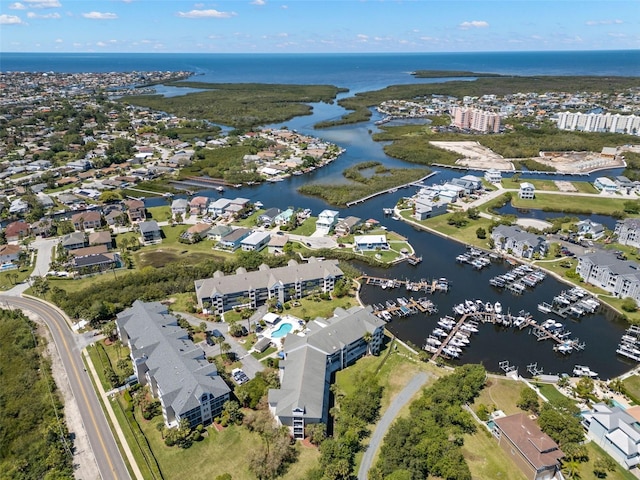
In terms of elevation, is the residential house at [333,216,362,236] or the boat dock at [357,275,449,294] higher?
the residential house at [333,216,362,236]

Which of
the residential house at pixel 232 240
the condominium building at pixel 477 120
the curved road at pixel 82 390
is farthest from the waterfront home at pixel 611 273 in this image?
the condominium building at pixel 477 120

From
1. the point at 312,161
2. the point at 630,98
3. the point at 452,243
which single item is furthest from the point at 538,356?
the point at 630,98

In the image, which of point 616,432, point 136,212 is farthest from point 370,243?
point 136,212

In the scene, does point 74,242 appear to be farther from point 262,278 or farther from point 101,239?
point 262,278

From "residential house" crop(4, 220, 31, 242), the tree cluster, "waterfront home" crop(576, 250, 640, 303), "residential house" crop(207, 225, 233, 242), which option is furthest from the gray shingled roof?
"residential house" crop(4, 220, 31, 242)

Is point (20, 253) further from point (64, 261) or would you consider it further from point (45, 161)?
point (45, 161)

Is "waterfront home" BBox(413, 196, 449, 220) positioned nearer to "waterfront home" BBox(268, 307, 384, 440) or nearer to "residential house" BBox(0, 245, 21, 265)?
"waterfront home" BBox(268, 307, 384, 440)
